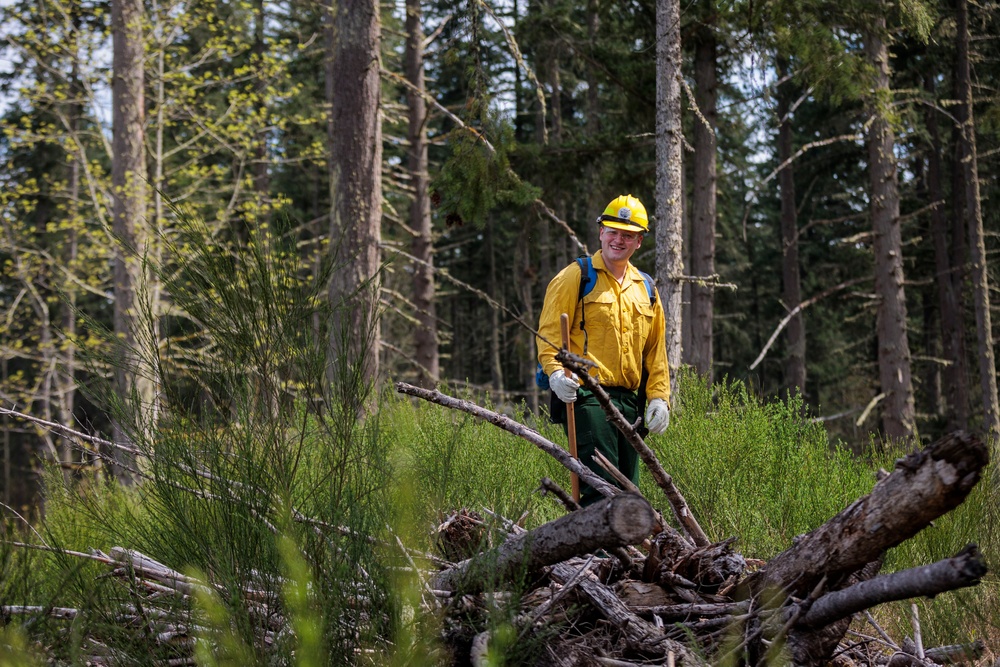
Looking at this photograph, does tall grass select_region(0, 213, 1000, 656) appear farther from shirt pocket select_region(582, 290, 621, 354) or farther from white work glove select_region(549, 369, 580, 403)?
shirt pocket select_region(582, 290, 621, 354)

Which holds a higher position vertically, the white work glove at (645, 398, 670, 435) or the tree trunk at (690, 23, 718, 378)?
the tree trunk at (690, 23, 718, 378)

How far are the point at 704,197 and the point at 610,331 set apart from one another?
8.37 m

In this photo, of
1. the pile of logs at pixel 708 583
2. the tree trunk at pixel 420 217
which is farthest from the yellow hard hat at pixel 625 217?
the tree trunk at pixel 420 217

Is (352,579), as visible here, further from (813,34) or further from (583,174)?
(583,174)

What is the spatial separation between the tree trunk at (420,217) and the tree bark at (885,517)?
12091 mm

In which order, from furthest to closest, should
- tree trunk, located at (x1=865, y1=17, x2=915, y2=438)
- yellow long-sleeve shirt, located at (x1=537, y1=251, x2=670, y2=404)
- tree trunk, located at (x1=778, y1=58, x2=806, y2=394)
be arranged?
tree trunk, located at (x1=778, y1=58, x2=806, y2=394) < tree trunk, located at (x1=865, y1=17, x2=915, y2=438) < yellow long-sleeve shirt, located at (x1=537, y1=251, x2=670, y2=404)

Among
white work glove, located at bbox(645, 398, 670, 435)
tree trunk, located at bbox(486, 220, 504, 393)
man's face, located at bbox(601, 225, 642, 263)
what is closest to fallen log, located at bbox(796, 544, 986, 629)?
white work glove, located at bbox(645, 398, 670, 435)

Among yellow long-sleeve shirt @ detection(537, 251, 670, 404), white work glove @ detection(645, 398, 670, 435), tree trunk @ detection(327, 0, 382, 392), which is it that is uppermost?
tree trunk @ detection(327, 0, 382, 392)

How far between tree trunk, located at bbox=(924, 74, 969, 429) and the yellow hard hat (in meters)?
15.9

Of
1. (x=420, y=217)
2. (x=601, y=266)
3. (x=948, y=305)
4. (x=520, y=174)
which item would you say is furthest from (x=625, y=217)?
(x=948, y=305)

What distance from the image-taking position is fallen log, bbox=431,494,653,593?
2.59m

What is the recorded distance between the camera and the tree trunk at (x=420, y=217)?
1542 centimetres

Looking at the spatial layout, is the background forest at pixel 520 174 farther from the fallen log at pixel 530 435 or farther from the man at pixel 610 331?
the man at pixel 610 331

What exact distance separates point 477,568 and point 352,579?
16.1 inches
